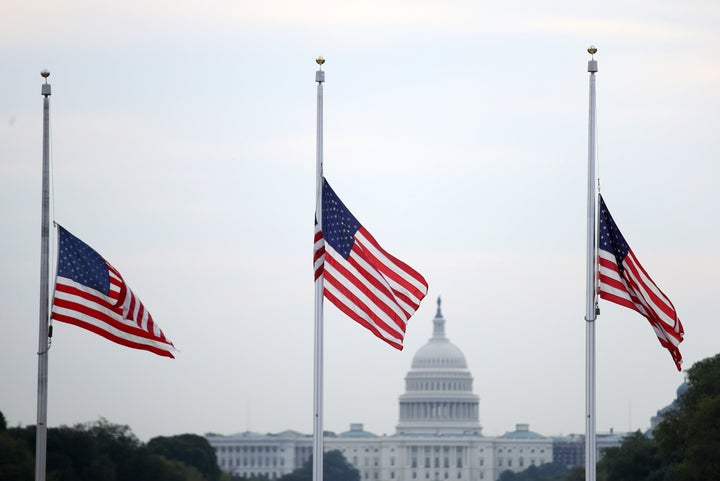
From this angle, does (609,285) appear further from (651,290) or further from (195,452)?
(195,452)

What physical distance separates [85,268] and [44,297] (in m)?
1.59

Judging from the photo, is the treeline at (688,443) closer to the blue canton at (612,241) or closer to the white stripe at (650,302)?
the blue canton at (612,241)

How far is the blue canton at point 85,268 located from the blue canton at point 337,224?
18.3 feet

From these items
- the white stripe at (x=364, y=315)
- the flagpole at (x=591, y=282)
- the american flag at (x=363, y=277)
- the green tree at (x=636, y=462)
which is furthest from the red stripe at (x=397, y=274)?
the green tree at (x=636, y=462)

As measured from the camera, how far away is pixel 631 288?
57375mm

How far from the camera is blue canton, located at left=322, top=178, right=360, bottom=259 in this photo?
184 feet

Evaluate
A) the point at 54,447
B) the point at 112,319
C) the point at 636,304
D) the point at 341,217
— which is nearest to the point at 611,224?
the point at 636,304

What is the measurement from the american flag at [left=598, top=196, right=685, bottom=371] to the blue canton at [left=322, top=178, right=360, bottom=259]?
6384mm

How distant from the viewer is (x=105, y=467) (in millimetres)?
150125

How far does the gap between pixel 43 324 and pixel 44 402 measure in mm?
1953

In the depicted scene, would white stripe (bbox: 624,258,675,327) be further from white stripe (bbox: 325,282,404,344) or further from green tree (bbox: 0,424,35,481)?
A: green tree (bbox: 0,424,35,481)


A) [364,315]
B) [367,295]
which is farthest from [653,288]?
[364,315]

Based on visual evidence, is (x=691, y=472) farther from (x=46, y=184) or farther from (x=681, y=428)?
(x=46, y=184)

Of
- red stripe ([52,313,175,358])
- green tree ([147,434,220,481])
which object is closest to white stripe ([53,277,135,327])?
red stripe ([52,313,175,358])
